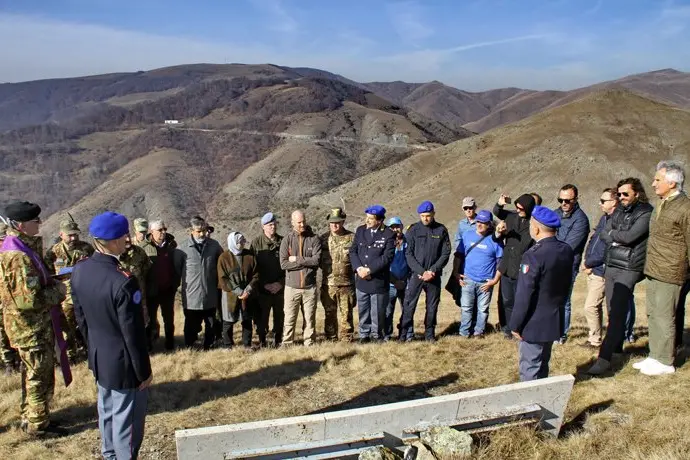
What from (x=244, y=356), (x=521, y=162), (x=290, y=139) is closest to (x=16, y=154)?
(x=290, y=139)

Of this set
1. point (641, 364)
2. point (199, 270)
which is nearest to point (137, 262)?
point (199, 270)

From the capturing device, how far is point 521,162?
34.5m

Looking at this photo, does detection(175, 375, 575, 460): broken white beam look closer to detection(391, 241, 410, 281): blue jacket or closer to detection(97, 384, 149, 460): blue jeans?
detection(97, 384, 149, 460): blue jeans

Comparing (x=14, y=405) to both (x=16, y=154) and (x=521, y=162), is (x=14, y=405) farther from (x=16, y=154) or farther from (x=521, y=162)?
(x=16, y=154)

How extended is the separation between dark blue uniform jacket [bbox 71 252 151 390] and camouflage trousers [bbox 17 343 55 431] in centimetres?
128

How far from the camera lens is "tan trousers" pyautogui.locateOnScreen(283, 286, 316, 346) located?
716 cm

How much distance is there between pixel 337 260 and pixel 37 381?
3795 mm

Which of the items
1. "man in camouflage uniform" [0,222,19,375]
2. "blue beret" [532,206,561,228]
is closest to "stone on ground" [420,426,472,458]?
"blue beret" [532,206,561,228]

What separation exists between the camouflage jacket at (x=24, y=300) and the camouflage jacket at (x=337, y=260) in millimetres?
3431

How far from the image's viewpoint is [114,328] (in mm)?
3551

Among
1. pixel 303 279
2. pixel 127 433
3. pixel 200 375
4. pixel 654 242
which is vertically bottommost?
pixel 200 375

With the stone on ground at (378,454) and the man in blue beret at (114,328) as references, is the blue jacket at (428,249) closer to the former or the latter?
the stone on ground at (378,454)

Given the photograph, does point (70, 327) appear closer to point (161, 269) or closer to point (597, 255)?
point (161, 269)

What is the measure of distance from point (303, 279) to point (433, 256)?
1775 millimetres
